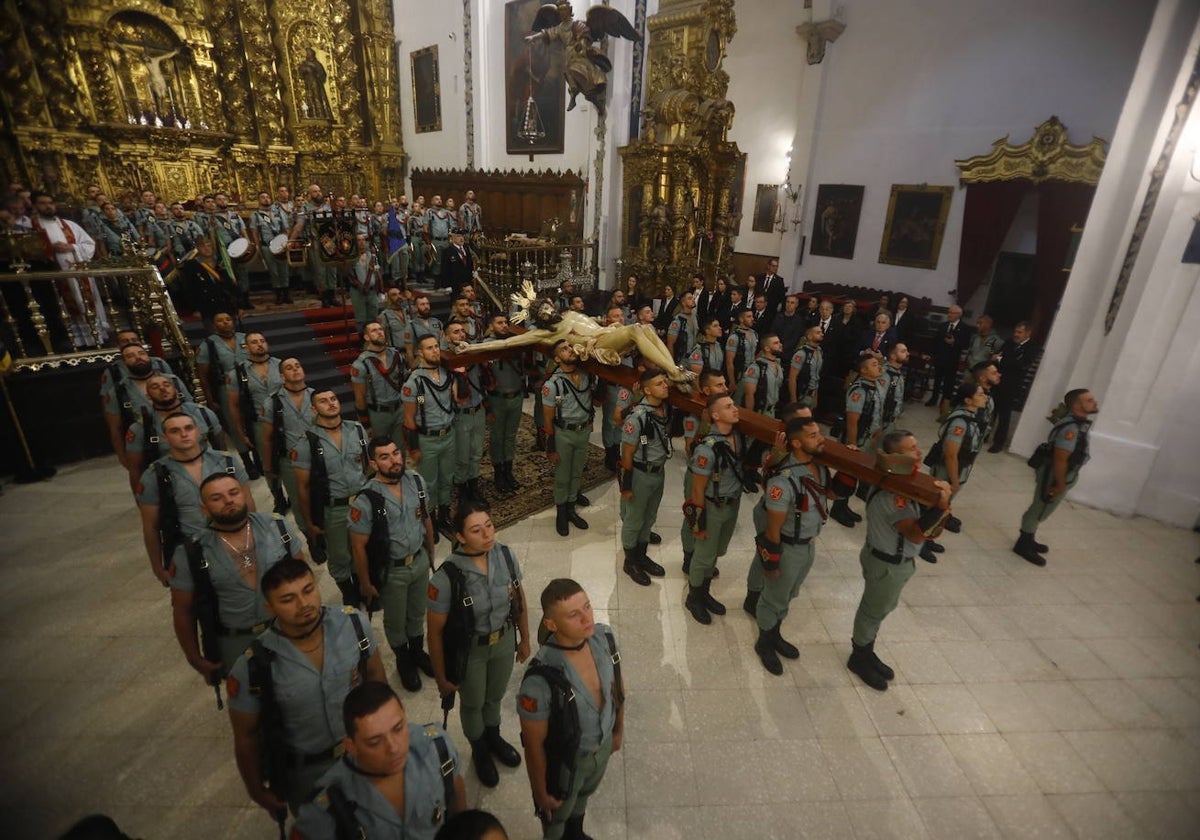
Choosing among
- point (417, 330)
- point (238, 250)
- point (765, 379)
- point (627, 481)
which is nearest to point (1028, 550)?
point (765, 379)

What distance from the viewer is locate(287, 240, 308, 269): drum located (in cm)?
938

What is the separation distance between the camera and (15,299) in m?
7.06

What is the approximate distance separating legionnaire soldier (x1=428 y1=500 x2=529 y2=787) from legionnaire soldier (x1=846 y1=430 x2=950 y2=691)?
263 centimetres

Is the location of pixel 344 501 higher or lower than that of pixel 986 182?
lower

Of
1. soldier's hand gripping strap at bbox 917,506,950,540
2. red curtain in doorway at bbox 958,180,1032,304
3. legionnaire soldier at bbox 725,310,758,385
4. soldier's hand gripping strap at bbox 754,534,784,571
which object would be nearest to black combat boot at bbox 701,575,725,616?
soldier's hand gripping strap at bbox 754,534,784,571

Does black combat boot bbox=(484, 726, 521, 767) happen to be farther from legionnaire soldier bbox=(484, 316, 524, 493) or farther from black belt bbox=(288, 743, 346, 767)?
legionnaire soldier bbox=(484, 316, 524, 493)

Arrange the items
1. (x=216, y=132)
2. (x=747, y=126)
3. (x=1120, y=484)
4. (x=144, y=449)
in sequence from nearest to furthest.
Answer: (x=144, y=449) → (x=1120, y=484) → (x=216, y=132) → (x=747, y=126)

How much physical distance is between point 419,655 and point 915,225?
14.5m

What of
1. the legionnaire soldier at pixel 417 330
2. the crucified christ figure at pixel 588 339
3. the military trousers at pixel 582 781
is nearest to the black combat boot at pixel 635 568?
the crucified christ figure at pixel 588 339

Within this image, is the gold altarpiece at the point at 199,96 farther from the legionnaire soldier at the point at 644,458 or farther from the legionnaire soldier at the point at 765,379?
the legionnaire soldier at the point at 644,458

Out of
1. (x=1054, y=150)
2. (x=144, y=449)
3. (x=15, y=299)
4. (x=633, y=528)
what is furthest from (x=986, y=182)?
(x=15, y=299)

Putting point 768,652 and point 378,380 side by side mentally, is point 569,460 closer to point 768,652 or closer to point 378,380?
point 378,380

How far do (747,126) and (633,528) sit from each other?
16.2 meters

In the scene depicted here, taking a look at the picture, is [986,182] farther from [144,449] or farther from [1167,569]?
[144,449]
